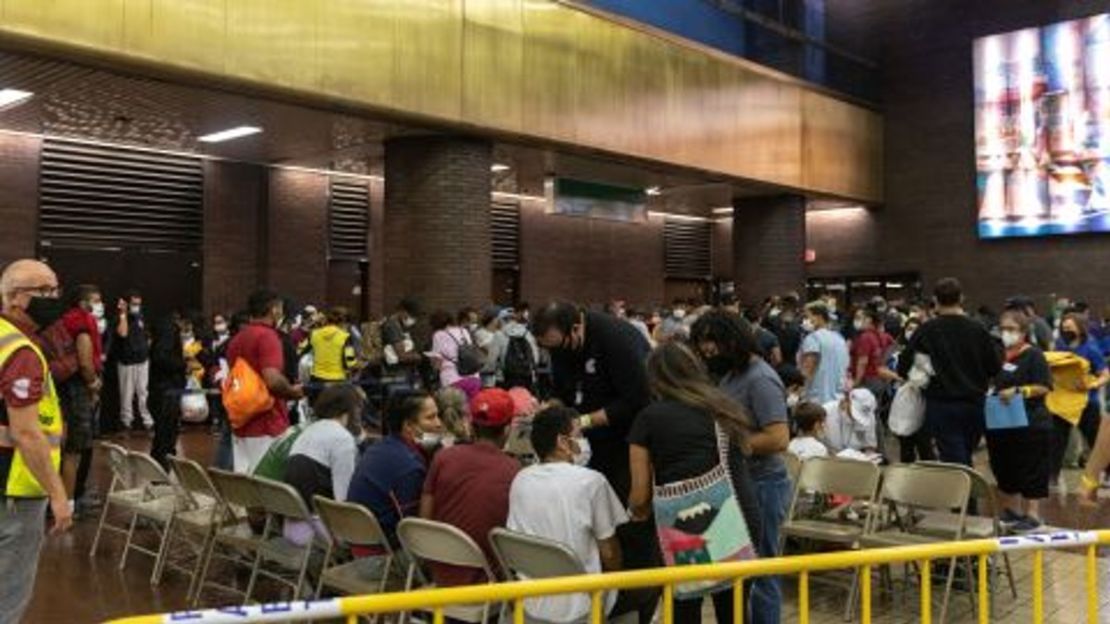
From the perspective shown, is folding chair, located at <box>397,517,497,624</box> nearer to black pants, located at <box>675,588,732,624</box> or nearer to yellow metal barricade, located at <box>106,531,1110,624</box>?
black pants, located at <box>675,588,732,624</box>

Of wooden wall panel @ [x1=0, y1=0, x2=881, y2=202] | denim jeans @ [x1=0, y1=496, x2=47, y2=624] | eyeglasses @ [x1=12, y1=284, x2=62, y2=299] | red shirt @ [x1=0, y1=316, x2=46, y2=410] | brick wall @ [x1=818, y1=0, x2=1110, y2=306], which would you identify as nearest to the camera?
red shirt @ [x1=0, y1=316, x2=46, y2=410]

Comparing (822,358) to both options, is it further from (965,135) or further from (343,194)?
(965,135)

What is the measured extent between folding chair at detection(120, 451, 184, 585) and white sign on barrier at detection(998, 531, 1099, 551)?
15.8 ft

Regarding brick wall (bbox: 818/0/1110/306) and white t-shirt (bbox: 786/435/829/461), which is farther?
brick wall (bbox: 818/0/1110/306)

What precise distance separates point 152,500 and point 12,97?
6.23 metres

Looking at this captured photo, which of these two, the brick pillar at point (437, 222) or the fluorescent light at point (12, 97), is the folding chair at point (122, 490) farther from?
the brick pillar at point (437, 222)

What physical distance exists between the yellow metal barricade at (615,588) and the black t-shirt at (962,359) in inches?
122

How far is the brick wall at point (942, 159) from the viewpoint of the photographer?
19.6m

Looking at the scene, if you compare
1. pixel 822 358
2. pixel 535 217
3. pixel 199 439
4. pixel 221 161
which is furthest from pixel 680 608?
pixel 535 217

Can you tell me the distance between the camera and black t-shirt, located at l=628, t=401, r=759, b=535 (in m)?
3.81

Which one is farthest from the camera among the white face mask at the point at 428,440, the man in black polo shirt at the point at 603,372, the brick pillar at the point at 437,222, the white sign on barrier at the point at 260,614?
the brick pillar at the point at 437,222

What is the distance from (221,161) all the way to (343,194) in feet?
7.29

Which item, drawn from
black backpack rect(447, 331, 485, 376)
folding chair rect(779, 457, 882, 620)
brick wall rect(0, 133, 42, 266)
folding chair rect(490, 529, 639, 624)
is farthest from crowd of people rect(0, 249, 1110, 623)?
brick wall rect(0, 133, 42, 266)

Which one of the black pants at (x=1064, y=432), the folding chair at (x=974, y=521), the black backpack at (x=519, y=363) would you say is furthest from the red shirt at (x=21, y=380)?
the black backpack at (x=519, y=363)
